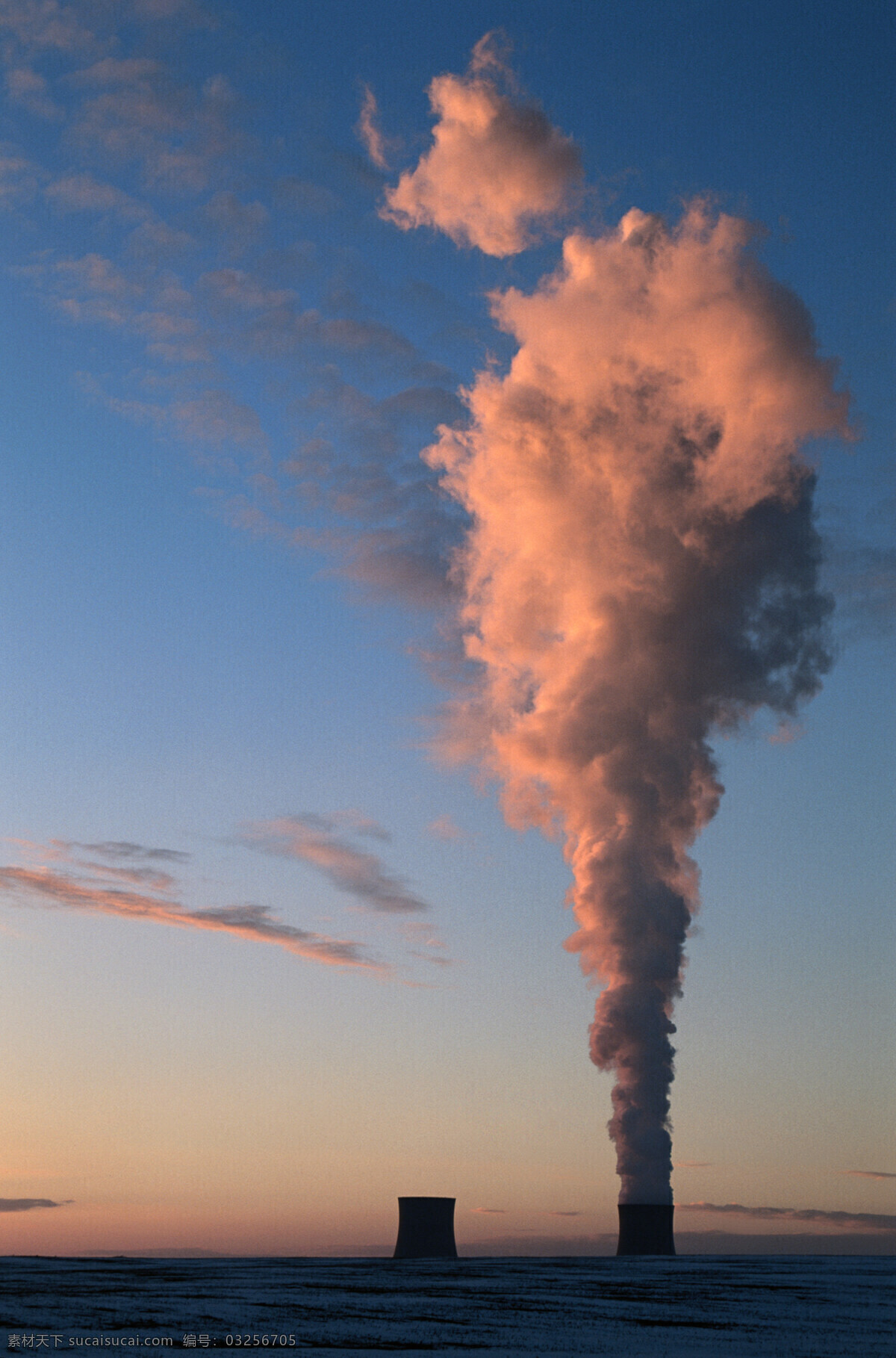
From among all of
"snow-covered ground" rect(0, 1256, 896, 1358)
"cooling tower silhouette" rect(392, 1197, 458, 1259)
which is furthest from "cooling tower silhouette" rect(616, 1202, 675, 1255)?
"cooling tower silhouette" rect(392, 1197, 458, 1259)

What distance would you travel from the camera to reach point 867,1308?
35.6 meters

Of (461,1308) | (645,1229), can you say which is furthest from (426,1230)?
(461,1308)

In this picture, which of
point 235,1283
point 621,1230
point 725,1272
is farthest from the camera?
point 621,1230

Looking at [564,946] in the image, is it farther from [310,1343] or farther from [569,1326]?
[310,1343]

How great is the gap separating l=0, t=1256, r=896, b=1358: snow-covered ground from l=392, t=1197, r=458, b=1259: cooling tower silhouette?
13.4ft

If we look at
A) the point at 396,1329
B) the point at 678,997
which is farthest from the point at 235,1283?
the point at 678,997

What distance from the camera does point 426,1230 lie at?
5962cm

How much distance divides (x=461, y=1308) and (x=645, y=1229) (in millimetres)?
29259

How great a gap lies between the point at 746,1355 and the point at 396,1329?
8613mm

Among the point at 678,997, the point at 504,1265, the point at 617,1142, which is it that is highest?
the point at 678,997

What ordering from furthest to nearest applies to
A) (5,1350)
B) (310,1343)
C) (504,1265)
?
(504,1265), (310,1343), (5,1350)

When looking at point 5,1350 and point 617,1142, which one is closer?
point 5,1350

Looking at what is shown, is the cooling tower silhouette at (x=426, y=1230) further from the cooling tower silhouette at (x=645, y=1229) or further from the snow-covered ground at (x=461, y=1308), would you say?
the cooling tower silhouette at (x=645, y=1229)

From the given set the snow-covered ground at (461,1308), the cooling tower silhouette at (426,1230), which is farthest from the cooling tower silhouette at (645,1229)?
the cooling tower silhouette at (426,1230)
